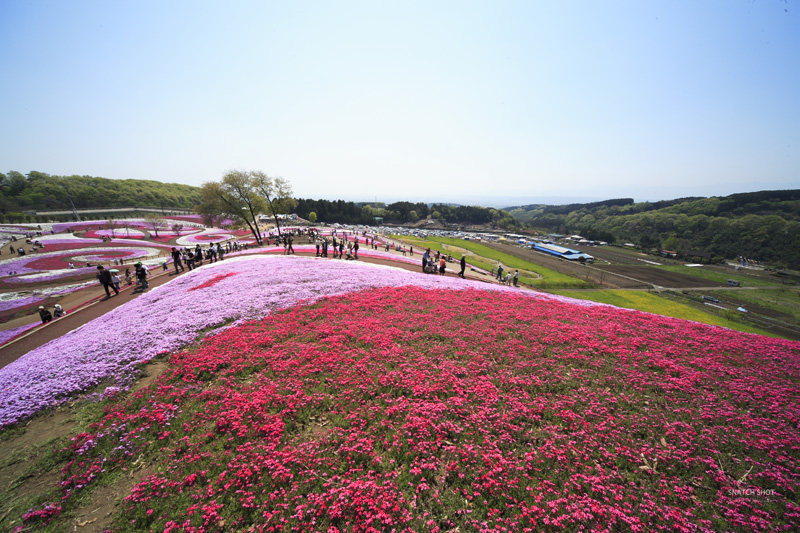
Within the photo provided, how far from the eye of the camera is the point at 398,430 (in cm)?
757

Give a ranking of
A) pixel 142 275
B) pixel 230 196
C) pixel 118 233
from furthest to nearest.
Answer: pixel 118 233, pixel 230 196, pixel 142 275

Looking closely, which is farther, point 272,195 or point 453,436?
point 272,195

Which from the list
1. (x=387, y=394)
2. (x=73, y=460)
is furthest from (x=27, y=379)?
(x=387, y=394)

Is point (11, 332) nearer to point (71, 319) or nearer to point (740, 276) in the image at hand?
point (71, 319)

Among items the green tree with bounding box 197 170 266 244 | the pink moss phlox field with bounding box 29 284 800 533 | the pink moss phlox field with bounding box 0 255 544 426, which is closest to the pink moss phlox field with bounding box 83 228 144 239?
the green tree with bounding box 197 170 266 244

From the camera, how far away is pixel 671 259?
91.5 m

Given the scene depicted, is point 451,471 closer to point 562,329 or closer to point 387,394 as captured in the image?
point 387,394

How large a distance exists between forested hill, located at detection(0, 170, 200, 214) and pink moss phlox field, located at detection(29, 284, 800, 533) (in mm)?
94705

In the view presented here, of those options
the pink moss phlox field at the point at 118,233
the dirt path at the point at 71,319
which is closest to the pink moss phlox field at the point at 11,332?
the dirt path at the point at 71,319

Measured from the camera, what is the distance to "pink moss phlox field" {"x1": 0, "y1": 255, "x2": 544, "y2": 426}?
31.0ft

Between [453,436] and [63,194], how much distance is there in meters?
151

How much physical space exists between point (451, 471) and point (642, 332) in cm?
1505

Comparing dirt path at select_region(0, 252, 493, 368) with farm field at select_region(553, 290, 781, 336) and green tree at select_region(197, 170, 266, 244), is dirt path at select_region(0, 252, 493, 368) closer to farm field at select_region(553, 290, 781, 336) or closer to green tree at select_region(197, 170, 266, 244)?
green tree at select_region(197, 170, 266, 244)

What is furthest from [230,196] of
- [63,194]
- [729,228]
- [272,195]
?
[729,228]
